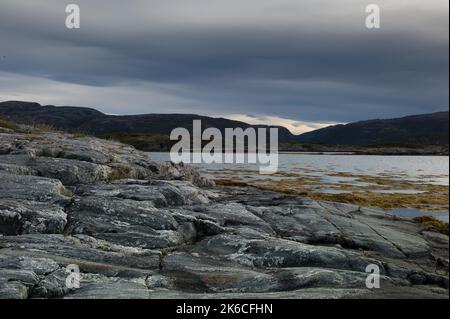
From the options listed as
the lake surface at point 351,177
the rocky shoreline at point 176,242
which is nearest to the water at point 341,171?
the lake surface at point 351,177

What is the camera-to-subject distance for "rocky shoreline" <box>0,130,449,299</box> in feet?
47.5

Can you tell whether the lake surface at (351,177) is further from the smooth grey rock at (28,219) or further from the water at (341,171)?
the smooth grey rock at (28,219)

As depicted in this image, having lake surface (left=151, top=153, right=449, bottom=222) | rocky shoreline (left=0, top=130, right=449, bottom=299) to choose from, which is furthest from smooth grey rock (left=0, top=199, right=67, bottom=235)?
lake surface (left=151, top=153, right=449, bottom=222)

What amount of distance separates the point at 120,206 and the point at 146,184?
6.79 meters

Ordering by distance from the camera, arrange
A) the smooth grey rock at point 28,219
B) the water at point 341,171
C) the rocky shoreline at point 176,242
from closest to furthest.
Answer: the rocky shoreline at point 176,242
the smooth grey rock at point 28,219
the water at point 341,171

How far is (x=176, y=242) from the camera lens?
20.0 meters

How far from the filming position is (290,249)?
18578mm

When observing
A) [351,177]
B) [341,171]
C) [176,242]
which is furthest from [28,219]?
[341,171]

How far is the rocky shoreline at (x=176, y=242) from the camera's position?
14469mm

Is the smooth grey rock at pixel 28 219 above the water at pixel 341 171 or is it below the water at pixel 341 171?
above

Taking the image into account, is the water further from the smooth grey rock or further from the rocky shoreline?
the smooth grey rock

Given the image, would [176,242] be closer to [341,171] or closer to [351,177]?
[351,177]
